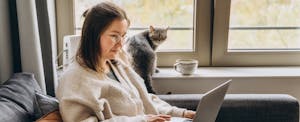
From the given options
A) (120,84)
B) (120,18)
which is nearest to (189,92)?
(120,84)

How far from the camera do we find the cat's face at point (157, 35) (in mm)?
2164

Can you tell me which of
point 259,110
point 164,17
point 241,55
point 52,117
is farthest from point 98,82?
point 241,55

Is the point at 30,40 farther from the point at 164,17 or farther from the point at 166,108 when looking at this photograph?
the point at 164,17

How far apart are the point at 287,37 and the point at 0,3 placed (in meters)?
1.78

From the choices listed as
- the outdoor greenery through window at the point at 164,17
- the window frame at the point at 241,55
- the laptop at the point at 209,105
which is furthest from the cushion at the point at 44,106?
the window frame at the point at 241,55

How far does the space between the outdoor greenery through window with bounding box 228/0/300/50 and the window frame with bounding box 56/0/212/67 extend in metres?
0.16

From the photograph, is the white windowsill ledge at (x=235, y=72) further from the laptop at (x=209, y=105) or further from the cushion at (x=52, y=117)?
the cushion at (x=52, y=117)

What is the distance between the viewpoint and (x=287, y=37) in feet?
7.97

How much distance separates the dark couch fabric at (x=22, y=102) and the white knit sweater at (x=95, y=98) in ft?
0.24

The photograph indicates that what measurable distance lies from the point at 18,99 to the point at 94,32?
370 millimetres

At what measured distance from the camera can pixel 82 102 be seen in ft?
4.10

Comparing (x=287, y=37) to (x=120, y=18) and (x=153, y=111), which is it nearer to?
(x=153, y=111)

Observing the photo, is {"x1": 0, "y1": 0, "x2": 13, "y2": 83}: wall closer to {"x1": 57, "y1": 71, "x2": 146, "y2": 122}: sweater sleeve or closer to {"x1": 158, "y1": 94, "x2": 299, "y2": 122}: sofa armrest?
{"x1": 57, "y1": 71, "x2": 146, "y2": 122}: sweater sleeve

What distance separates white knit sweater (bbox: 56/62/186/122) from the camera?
125 centimetres
